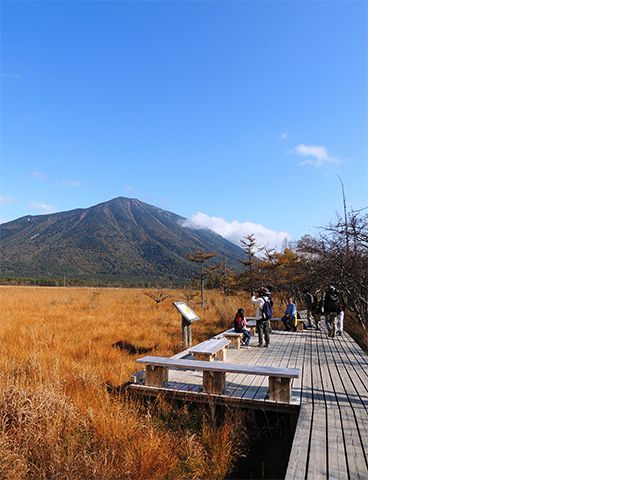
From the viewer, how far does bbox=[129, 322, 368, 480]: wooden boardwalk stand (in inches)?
51.3

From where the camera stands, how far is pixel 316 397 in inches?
78.4

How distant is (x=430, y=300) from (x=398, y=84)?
24.6 inches

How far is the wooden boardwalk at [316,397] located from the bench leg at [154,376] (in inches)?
1.3

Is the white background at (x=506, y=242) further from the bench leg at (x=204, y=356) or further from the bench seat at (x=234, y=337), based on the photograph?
the bench seat at (x=234, y=337)

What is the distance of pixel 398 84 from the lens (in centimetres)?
97

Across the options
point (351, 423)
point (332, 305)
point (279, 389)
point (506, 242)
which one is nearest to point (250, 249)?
point (332, 305)

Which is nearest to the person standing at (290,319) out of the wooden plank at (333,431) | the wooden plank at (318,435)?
the wooden plank at (333,431)

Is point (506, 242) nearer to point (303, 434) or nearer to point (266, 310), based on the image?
point (303, 434)

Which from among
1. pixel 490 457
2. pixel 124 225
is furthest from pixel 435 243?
pixel 124 225

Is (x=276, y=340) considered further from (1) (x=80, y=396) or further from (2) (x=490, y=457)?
(2) (x=490, y=457)

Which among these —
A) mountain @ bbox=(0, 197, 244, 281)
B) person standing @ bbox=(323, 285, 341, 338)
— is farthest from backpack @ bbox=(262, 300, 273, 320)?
mountain @ bbox=(0, 197, 244, 281)

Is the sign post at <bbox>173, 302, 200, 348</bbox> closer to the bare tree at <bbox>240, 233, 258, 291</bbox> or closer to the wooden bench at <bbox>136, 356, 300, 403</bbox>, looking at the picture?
the wooden bench at <bbox>136, 356, 300, 403</bbox>

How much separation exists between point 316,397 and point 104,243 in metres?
30.3

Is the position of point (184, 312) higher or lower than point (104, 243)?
lower
